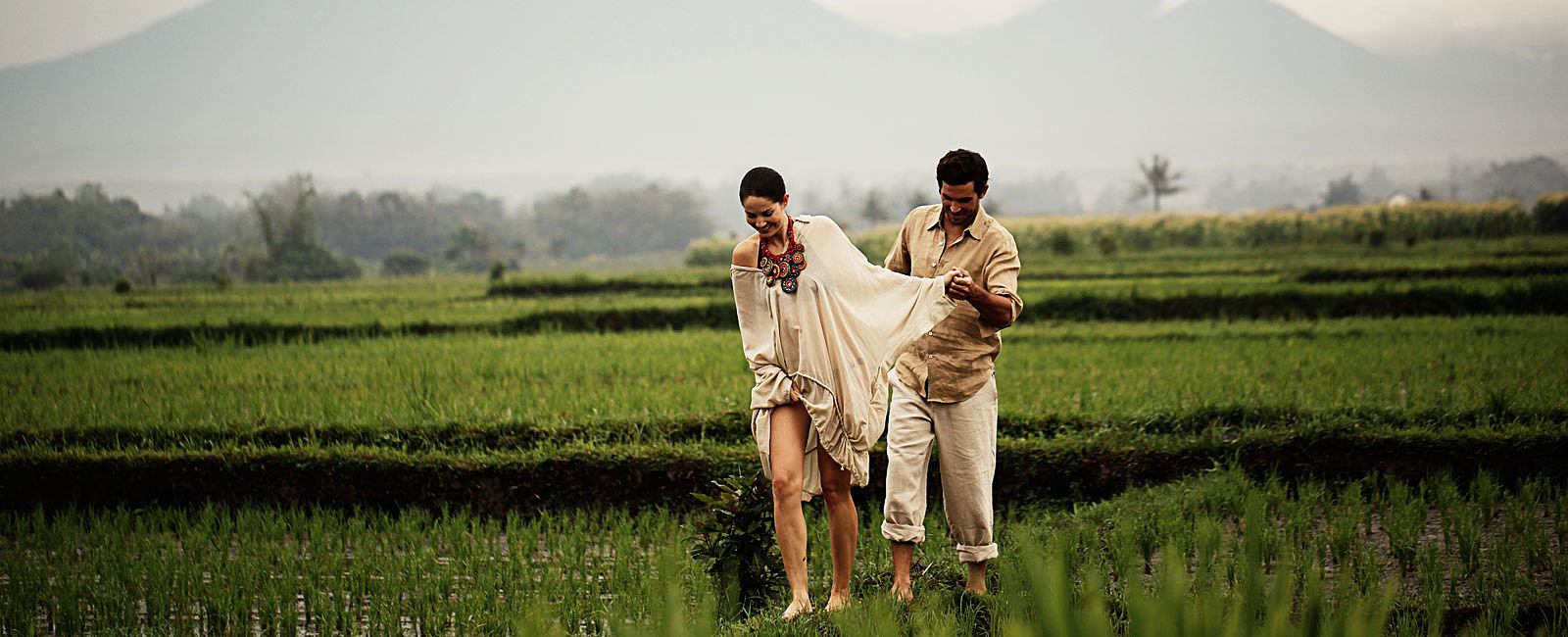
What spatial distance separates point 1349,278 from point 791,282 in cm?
1317

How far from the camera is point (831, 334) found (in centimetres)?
335

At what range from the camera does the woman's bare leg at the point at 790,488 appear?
129 inches

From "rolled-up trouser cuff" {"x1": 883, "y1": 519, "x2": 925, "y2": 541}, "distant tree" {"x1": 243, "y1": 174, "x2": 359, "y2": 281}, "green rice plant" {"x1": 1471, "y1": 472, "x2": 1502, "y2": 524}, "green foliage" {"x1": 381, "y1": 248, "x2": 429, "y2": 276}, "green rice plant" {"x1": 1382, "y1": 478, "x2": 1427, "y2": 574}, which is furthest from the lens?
"green foliage" {"x1": 381, "y1": 248, "x2": 429, "y2": 276}

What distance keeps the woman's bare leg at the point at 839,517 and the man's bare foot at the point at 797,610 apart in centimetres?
17

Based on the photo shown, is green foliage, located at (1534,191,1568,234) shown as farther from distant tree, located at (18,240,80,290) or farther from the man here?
distant tree, located at (18,240,80,290)

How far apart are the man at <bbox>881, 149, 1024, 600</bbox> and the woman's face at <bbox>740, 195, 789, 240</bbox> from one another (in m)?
0.53

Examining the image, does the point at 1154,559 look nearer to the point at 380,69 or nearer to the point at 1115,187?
the point at 380,69

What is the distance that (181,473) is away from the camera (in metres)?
5.56

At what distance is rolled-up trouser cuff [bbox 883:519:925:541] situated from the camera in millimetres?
3395

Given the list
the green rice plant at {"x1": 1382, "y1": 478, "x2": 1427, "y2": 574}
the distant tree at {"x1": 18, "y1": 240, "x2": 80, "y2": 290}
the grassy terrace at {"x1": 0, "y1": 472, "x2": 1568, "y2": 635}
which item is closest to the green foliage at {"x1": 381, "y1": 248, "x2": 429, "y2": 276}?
the distant tree at {"x1": 18, "y1": 240, "x2": 80, "y2": 290}

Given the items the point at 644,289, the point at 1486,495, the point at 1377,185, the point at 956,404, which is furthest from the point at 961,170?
the point at 1377,185

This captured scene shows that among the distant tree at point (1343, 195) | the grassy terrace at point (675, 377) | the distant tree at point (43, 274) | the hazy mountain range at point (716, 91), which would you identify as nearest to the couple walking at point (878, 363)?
the grassy terrace at point (675, 377)

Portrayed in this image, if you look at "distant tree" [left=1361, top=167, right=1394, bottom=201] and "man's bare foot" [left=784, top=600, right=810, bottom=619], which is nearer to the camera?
"man's bare foot" [left=784, top=600, right=810, bottom=619]

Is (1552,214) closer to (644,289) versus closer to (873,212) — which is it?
(644,289)
